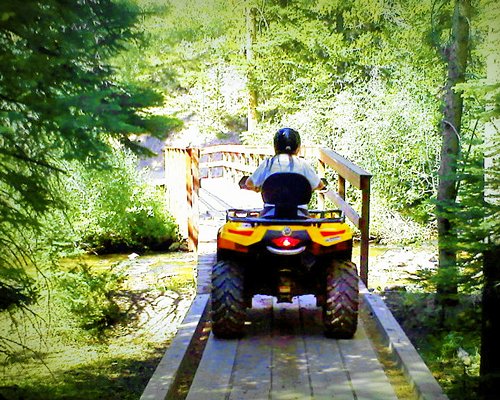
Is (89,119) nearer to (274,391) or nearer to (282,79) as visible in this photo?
(274,391)

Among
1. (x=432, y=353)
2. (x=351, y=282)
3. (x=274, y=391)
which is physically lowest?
(x=432, y=353)

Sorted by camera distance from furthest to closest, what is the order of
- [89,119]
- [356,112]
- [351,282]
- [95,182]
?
1. [356,112]
2. [95,182]
3. [351,282]
4. [89,119]

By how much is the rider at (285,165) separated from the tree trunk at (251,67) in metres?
15.8

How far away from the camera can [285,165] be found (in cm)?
453

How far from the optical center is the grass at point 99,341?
5375 millimetres

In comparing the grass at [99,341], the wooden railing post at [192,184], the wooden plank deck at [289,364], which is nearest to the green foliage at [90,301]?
the grass at [99,341]

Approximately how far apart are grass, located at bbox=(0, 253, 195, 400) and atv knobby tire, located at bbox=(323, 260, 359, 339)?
1.80m

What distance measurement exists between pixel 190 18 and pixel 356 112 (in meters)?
10.5

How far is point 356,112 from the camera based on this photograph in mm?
13438

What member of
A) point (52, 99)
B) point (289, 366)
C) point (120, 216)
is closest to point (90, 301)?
point (120, 216)

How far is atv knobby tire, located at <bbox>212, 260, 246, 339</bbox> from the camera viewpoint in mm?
4145

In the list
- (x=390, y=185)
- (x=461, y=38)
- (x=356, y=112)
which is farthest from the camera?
(x=356, y=112)

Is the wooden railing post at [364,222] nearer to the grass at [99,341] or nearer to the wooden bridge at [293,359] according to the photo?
the wooden bridge at [293,359]

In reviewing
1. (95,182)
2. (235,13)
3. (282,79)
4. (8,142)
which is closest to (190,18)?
(235,13)
